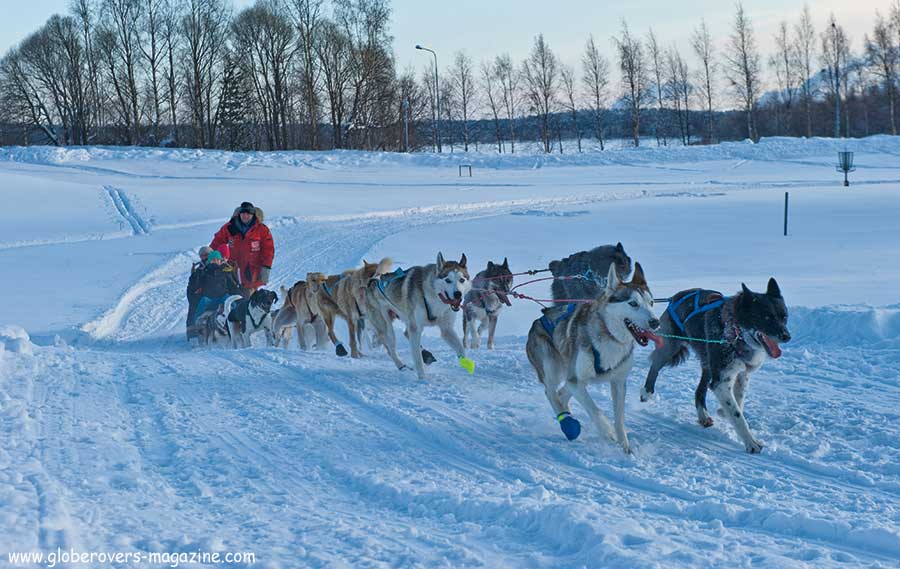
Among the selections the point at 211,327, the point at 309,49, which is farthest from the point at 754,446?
the point at 309,49

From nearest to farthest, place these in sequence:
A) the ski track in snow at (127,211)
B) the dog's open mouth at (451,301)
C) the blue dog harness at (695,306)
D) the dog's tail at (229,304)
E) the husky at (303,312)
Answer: the blue dog harness at (695,306)
the dog's open mouth at (451,301)
the husky at (303,312)
the dog's tail at (229,304)
the ski track in snow at (127,211)

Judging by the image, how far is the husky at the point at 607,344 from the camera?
466 centimetres

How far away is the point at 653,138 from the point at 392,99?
17050mm

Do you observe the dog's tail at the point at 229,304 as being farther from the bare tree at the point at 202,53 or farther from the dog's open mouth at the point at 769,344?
the bare tree at the point at 202,53

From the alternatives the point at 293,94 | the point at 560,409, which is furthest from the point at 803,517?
the point at 293,94

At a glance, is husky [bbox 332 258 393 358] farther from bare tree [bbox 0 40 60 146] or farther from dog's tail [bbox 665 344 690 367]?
bare tree [bbox 0 40 60 146]

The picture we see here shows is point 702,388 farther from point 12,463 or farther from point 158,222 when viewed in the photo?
point 158,222

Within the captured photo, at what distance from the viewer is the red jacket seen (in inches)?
396

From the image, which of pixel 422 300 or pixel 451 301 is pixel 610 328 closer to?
pixel 451 301

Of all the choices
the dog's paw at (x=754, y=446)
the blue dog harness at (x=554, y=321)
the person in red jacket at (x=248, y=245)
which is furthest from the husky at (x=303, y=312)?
the dog's paw at (x=754, y=446)

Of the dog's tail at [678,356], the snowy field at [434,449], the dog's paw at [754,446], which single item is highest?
the dog's tail at [678,356]

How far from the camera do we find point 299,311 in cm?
927

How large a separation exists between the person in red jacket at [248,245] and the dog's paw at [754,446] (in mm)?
6537

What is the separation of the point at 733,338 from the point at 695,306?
0.50 metres
